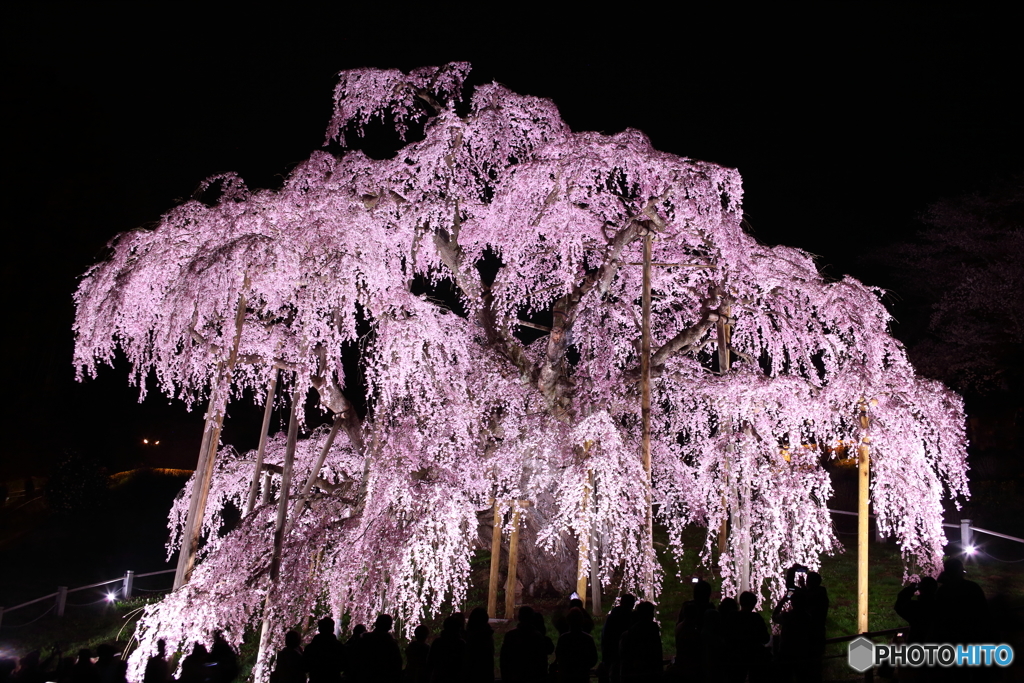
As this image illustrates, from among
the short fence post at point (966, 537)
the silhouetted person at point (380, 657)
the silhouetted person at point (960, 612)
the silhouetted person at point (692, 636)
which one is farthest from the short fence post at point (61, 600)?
the short fence post at point (966, 537)

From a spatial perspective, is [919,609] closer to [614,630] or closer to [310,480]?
[614,630]

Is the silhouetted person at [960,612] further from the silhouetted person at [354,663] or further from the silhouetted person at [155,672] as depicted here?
the silhouetted person at [155,672]

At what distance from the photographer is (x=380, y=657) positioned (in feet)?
18.8

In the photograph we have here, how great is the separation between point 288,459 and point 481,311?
531 cm

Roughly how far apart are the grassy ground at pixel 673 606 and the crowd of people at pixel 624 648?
16.2ft

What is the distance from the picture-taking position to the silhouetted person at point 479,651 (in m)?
5.58

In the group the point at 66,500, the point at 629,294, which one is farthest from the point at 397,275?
the point at 66,500

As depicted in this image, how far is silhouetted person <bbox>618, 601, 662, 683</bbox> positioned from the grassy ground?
17.3 ft

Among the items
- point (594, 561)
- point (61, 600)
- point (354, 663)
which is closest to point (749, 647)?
point (354, 663)

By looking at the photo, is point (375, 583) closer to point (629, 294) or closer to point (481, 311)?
point (481, 311)

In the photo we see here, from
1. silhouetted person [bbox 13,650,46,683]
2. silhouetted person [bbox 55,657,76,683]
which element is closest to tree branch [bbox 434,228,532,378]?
silhouetted person [bbox 55,657,76,683]

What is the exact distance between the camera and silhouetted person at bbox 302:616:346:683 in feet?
19.2

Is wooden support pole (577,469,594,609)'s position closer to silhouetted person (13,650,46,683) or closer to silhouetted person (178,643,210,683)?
silhouetted person (178,643,210,683)

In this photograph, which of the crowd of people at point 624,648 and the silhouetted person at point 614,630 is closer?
the crowd of people at point 624,648
